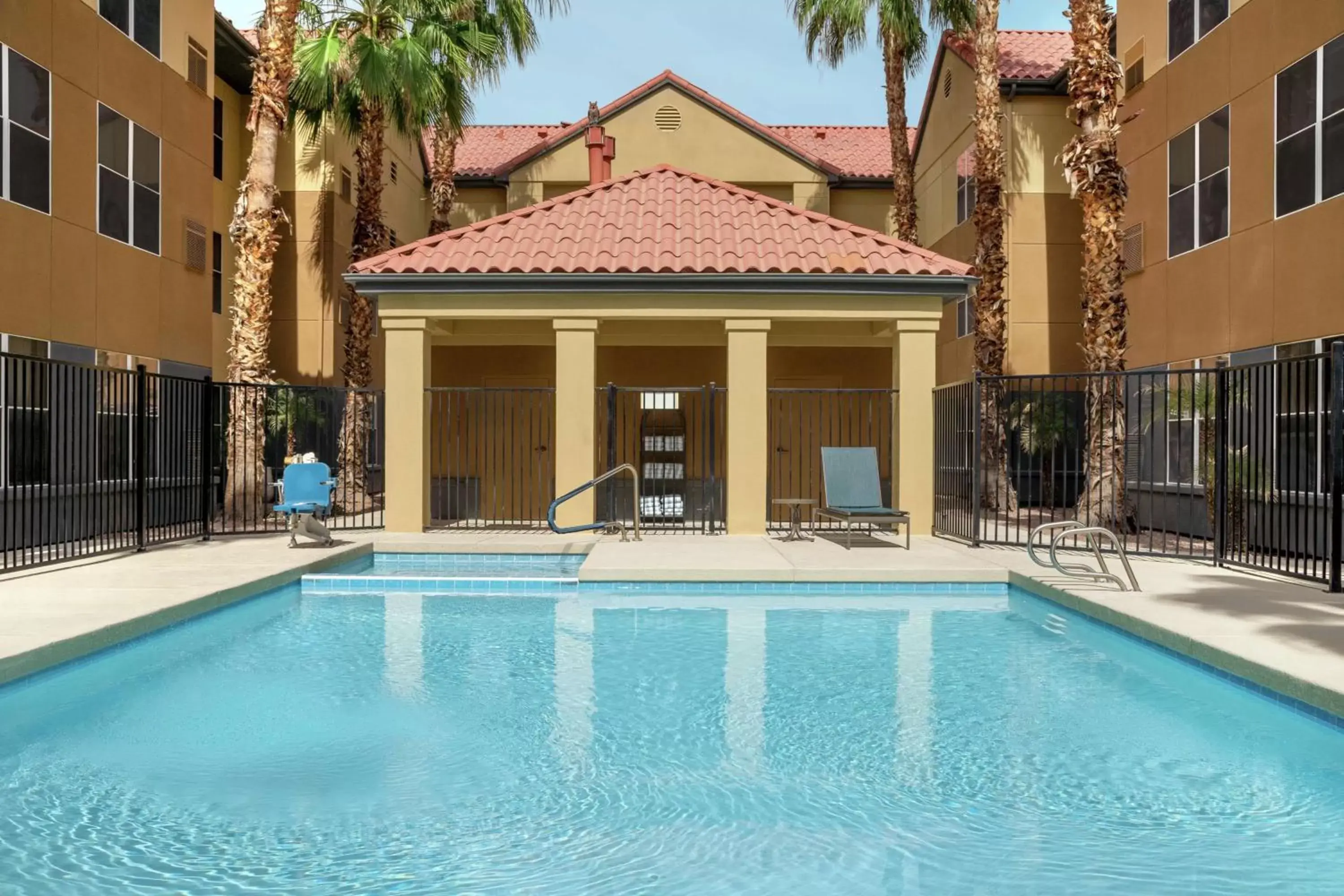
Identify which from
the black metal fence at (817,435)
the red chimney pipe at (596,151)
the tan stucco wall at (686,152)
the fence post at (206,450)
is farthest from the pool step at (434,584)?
the tan stucco wall at (686,152)

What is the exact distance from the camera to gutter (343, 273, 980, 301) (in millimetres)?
14203

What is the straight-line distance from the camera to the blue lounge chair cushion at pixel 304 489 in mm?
12039

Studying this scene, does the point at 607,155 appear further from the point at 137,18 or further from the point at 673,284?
the point at 137,18

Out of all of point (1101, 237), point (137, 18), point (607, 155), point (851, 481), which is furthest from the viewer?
point (607, 155)

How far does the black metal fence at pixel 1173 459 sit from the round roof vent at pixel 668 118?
10817 mm

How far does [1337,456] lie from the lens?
8.90m

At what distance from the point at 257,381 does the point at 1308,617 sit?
14.4 meters

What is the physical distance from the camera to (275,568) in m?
10.3

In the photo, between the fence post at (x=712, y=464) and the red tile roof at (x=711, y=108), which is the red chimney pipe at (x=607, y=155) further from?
the fence post at (x=712, y=464)

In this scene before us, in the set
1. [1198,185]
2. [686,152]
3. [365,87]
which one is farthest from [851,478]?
[686,152]

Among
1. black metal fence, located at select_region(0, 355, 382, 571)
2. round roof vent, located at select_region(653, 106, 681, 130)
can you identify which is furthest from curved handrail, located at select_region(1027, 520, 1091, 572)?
round roof vent, located at select_region(653, 106, 681, 130)

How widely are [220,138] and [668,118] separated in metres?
10.4

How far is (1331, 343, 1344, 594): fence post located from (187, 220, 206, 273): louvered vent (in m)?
16.3

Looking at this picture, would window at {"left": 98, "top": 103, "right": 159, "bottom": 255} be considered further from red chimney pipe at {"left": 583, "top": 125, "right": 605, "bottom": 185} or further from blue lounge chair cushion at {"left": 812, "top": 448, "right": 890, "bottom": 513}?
blue lounge chair cushion at {"left": 812, "top": 448, "right": 890, "bottom": 513}
